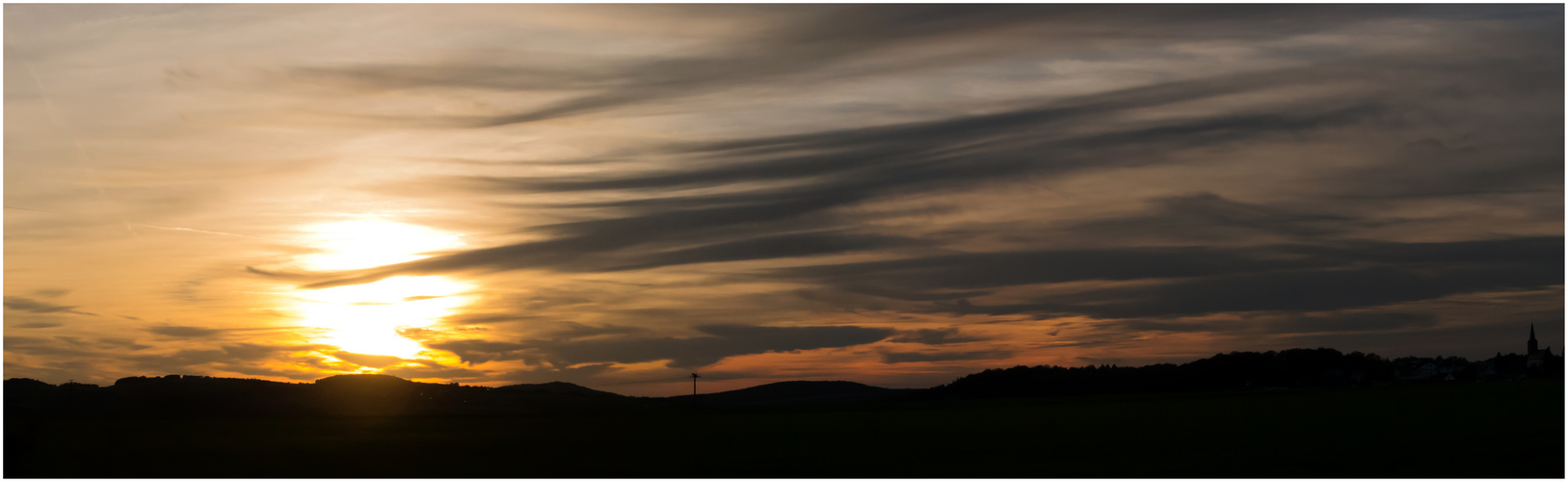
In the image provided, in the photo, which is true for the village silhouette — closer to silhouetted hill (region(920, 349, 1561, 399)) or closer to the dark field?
the dark field

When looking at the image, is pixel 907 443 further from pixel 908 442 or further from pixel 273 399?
pixel 273 399

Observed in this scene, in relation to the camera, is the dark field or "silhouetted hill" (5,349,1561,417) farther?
"silhouetted hill" (5,349,1561,417)

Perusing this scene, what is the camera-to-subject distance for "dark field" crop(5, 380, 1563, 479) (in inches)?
1748

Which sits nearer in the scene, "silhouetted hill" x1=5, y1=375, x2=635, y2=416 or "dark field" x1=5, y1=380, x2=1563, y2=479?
"dark field" x1=5, y1=380, x2=1563, y2=479

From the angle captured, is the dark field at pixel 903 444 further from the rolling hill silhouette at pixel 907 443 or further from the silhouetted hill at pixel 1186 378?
the silhouetted hill at pixel 1186 378

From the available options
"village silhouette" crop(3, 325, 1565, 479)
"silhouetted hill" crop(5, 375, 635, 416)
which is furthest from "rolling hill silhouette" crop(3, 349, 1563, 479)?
"silhouetted hill" crop(5, 375, 635, 416)

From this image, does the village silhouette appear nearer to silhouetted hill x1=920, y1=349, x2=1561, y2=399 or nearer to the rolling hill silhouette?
the rolling hill silhouette

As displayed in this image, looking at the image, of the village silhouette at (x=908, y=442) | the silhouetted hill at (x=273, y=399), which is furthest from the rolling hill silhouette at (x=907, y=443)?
the silhouetted hill at (x=273, y=399)

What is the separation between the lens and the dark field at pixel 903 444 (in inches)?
1748

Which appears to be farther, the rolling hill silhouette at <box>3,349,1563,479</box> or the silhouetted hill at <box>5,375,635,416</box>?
the silhouetted hill at <box>5,375,635,416</box>

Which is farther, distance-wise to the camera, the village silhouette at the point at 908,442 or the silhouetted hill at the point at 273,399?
the silhouetted hill at the point at 273,399

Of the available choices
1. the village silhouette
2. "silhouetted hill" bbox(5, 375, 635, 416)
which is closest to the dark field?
the village silhouette

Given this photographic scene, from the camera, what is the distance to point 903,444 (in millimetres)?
56656

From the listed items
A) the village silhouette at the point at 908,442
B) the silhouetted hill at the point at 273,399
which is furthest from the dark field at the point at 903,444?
the silhouetted hill at the point at 273,399
